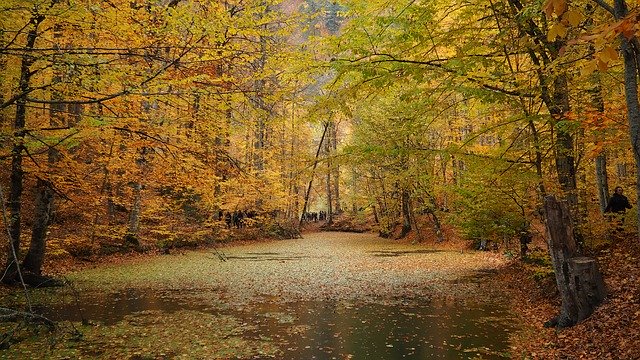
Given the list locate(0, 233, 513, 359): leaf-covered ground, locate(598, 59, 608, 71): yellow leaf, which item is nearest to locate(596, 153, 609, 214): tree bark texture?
locate(0, 233, 513, 359): leaf-covered ground

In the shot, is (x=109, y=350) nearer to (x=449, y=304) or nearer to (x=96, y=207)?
(x=449, y=304)

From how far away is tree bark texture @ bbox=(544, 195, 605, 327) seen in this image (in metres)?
7.39

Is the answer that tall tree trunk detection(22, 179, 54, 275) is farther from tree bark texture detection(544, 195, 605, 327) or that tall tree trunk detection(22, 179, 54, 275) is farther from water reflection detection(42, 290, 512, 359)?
tree bark texture detection(544, 195, 605, 327)

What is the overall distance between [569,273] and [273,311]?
599cm

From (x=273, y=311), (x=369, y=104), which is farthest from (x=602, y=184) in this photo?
(x=273, y=311)

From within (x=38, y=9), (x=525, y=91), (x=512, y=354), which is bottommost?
(x=512, y=354)

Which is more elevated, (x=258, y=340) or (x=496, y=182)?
Answer: (x=496, y=182)

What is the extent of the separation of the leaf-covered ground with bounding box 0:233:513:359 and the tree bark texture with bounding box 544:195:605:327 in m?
1.26

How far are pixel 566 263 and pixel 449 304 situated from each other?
3083 millimetres

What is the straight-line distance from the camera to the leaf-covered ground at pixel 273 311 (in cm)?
690

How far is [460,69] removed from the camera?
26.1 ft

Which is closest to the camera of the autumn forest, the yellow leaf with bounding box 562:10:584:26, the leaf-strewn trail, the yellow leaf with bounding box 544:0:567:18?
the yellow leaf with bounding box 544:0:567:18

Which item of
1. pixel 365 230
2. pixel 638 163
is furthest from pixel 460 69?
pixel 365 230

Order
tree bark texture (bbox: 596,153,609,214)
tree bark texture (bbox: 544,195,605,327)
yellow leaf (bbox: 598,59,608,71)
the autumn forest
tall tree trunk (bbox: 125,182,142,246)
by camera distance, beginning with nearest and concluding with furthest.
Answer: yellow leaf (bbox: 598,59,608,71) < the autumn forest < tree bark texture (bbox: 544,195,605,327) < tree bark texture (bbox: 596,153,609,214) < tall tree trunk (bbox: 125,182,142,246)
